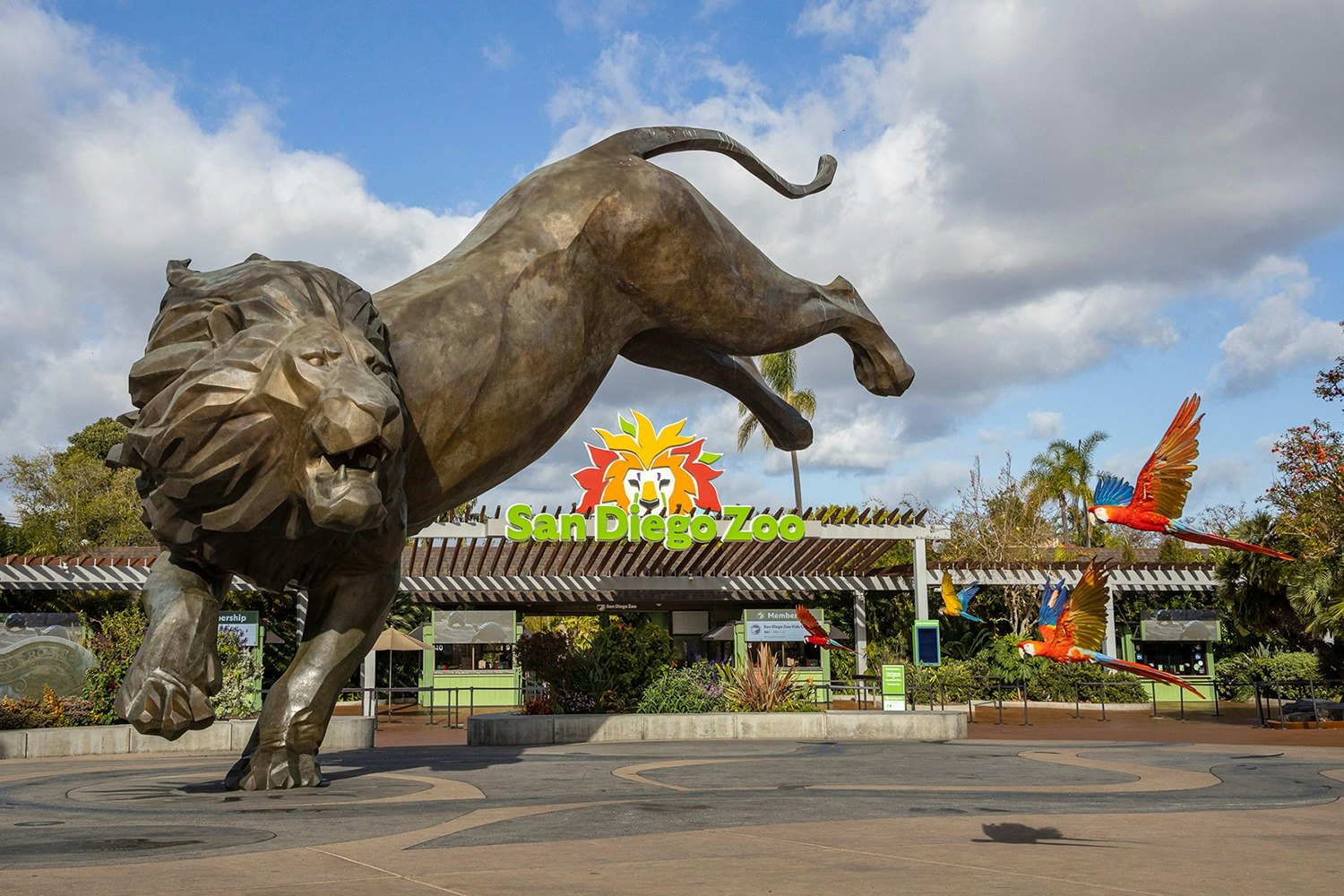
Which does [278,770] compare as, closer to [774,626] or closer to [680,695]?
[680,695]

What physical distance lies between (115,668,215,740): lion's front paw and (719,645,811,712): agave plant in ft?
30.1

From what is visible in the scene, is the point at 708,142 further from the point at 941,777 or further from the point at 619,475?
the point at 619,475

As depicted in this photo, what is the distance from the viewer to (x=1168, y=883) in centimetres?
285

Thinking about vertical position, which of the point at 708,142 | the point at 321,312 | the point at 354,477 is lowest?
the point at 354,477

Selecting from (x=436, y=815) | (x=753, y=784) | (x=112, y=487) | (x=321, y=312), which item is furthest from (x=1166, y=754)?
(x=112, y=487)

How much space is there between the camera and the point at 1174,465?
41.6 ft

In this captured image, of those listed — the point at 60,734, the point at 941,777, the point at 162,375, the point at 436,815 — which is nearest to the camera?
the point at 436,815

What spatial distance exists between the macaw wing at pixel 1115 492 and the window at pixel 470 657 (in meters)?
18.3

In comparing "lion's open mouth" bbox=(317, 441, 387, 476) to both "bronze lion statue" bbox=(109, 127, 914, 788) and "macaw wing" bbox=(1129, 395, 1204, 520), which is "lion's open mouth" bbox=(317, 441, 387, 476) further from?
"macaw wing" bbox=(1129, 395, 1204, 520)

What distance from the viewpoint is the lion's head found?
4.41m

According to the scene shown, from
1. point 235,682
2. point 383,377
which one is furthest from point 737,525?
point 383,377

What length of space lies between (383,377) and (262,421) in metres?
0.52

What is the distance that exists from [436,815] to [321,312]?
211 cm

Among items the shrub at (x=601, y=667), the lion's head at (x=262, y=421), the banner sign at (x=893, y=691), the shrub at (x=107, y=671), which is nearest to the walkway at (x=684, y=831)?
the lion's head at (x=262, y=421)
